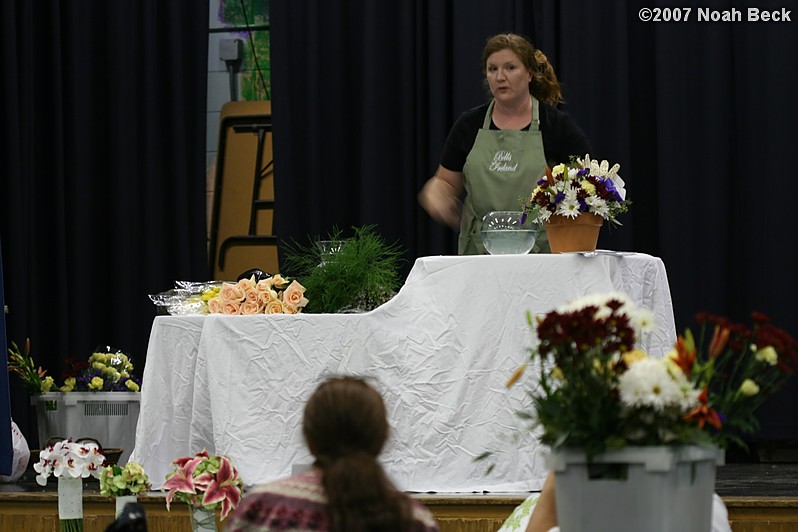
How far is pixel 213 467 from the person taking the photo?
271 centimetres

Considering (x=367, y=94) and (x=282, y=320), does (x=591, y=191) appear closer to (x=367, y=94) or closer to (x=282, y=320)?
(x=282, y=320)

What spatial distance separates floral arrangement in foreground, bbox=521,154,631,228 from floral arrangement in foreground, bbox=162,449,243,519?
3.90ft

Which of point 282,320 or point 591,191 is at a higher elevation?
point 591,191

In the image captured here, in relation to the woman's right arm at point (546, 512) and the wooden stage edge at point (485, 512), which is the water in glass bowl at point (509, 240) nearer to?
the wooden stage edge at point (485, 512)

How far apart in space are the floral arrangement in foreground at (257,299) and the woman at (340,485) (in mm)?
1930

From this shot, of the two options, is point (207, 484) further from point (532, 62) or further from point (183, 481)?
point (532, 62)

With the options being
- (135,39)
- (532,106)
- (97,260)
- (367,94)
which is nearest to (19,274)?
(97,260)

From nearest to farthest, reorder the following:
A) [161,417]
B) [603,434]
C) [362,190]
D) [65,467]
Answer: [603,434] → [65,467] → [161,417] → [362,190]

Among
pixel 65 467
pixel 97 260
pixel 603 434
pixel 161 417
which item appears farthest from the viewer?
pixel 97 260

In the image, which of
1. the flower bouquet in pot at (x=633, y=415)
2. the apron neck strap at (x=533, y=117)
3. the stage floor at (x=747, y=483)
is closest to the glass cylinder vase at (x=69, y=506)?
the stage floor at (x=747, y=483)

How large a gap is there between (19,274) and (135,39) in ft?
3.86

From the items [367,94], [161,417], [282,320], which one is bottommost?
[161,417]

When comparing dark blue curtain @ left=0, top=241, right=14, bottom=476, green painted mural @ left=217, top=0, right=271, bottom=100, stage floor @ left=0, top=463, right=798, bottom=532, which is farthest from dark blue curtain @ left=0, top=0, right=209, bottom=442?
stage floor @ left=0, top=463, right=798, bottom=532

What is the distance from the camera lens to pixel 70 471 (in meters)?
3.02
